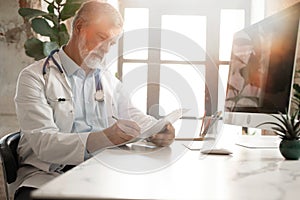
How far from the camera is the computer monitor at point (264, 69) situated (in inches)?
50.6

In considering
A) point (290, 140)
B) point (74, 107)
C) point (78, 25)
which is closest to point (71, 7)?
point (78, 25)

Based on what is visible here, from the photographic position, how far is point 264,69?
1.43m

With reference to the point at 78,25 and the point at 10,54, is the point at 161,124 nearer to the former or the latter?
the point at 78,25

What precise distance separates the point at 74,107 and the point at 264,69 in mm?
695

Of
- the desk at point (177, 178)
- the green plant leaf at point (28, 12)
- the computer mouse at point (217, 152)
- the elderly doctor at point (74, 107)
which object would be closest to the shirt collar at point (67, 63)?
the elderly doctor at point (74, 107)

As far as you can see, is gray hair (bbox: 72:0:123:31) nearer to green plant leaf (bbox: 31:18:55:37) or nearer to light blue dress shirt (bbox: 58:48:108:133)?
light blue dress shirt (bbox: 58:48:108:133)

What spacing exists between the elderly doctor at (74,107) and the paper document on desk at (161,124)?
23mm

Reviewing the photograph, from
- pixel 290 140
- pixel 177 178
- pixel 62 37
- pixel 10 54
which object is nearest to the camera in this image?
pixel 177 178

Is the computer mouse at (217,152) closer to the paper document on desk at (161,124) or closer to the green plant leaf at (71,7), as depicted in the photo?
the paper document on desk at (161,124)

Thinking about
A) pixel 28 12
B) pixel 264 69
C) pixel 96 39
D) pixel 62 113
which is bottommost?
pixel 62 113

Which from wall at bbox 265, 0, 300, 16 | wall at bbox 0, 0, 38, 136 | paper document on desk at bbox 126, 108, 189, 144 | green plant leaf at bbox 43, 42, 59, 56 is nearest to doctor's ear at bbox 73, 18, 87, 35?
paper document on desk at bbox 126, 108, 189, 144

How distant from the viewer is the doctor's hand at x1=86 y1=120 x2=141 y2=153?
125 cm

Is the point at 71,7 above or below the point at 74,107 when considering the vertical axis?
above

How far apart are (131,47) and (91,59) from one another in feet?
0.54
